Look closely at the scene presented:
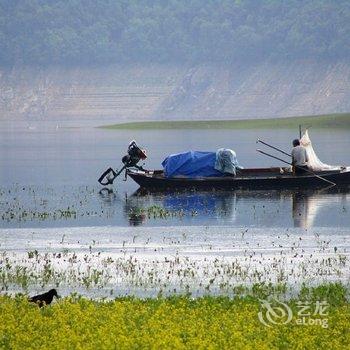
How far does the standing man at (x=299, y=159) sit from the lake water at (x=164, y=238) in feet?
3.05

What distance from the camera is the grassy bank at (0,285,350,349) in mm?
17125

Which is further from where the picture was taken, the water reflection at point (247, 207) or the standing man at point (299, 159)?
the standing man at point (299, 159)

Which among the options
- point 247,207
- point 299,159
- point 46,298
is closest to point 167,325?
point 46,298

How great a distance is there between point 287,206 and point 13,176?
24.9 meters

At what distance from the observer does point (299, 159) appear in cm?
4534

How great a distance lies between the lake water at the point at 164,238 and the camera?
24.1 meters

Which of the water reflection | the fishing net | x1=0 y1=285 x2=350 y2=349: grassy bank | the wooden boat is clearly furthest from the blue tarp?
x1=0 y1=285 x2=350 y2=349: grassy bank

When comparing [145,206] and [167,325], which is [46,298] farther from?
[145,206]

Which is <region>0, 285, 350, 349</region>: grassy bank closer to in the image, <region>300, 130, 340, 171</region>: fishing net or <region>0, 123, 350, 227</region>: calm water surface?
<region>0, 123, 350, 227</region>: calm water surface

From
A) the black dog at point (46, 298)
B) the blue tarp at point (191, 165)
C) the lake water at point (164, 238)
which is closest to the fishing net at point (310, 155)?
the lake water at point (164, 238)

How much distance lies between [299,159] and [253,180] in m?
1.79

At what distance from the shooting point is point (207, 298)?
2050 cm

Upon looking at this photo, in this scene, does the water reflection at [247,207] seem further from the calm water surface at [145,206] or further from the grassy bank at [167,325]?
the grassy bank at [167,325]

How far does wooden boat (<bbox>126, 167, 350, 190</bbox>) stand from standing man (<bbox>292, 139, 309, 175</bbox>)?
24 centimetres
